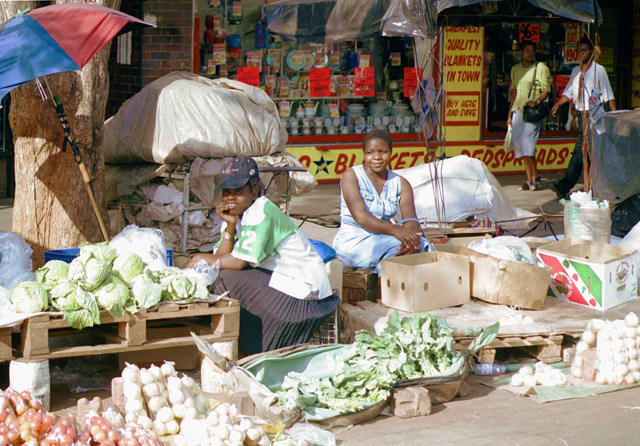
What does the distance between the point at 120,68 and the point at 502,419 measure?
309 inches

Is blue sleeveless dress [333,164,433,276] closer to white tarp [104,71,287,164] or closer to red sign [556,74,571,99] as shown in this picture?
white tarp [104,71,287,164]

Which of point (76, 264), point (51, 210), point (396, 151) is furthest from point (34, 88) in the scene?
point (396, 151)

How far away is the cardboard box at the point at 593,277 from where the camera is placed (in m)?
6.21

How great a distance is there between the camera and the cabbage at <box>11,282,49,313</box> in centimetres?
461

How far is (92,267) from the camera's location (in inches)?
190

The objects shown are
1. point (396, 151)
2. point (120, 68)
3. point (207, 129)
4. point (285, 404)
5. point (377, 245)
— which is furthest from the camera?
point (396, 151)

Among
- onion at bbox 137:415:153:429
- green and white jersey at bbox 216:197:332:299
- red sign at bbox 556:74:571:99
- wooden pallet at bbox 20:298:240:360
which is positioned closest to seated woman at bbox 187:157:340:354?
green and white jersey at bbox 216:197:332:299

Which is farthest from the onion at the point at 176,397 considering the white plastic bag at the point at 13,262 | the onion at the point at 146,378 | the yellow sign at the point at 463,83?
the yellow sign at the point at 463,83

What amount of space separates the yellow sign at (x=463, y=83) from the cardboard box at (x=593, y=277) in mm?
7922

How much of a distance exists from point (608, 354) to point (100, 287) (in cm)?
299

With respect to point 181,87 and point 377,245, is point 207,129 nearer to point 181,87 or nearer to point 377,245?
point 181,87

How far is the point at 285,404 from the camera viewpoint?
4.49m

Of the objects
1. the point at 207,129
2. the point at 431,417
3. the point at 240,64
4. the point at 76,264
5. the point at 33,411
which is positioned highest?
the point at 240,64

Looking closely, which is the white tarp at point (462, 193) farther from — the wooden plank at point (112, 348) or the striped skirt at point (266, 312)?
the wooden plank at point (112, 348)
